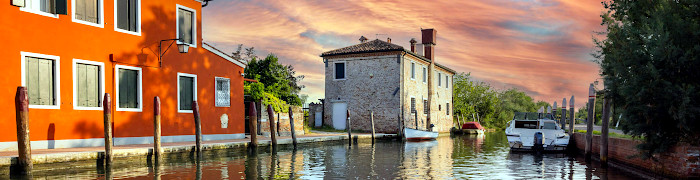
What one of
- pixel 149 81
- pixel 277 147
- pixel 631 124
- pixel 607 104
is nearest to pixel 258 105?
pixel 277 147

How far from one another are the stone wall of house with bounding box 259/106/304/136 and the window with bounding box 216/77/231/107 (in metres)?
2.41

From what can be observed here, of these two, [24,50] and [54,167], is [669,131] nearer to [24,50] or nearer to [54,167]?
[54,167]

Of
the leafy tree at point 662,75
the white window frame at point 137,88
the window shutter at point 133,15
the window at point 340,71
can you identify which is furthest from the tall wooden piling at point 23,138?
the window at point 340,71

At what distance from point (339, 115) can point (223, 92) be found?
1464cm

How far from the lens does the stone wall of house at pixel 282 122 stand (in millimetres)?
23484

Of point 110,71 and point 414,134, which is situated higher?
point 110,71

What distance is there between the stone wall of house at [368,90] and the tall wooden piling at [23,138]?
23667mm

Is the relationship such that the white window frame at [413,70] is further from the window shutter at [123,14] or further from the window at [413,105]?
the window shutter at [123,14]

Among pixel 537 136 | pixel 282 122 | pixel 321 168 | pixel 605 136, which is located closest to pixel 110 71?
pixel 321 168

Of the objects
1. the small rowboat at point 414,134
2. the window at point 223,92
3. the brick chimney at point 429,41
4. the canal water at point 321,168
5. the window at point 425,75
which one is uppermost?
the brick chimney at point 429,41

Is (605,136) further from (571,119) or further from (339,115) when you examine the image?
(339,115)

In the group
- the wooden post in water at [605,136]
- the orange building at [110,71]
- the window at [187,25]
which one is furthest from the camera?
the window at [187,25]

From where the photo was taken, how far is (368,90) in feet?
112

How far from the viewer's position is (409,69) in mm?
34875
